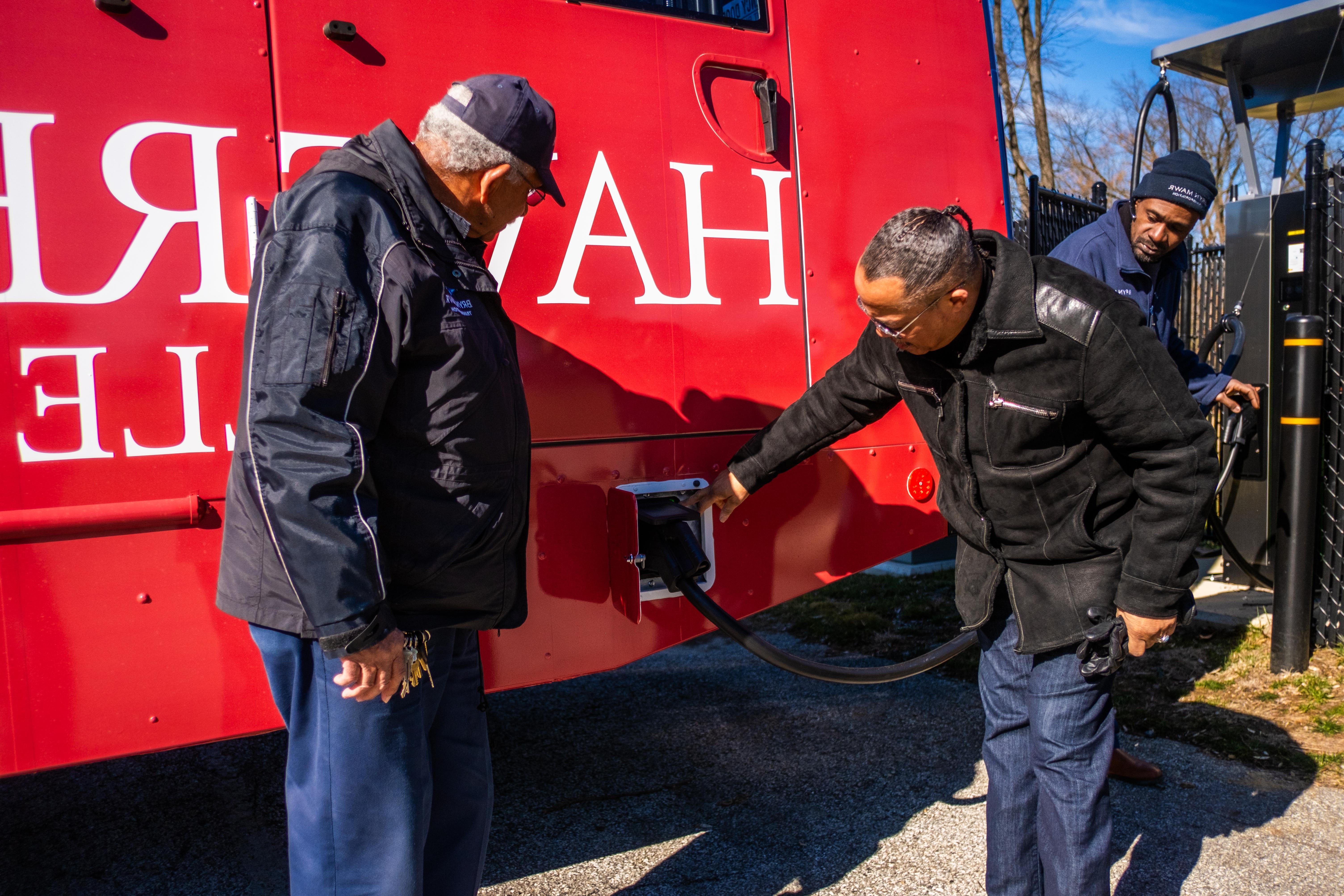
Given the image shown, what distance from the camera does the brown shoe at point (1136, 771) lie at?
2.82 meters

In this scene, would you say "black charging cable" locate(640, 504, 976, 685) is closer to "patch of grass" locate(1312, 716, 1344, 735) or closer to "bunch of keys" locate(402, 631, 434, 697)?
"bunch of keys" locate(402, 631, 434, 697)

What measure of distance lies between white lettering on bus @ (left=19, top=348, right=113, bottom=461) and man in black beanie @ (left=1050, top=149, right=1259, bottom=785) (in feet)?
7.53

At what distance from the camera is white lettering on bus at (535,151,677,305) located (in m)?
2.07

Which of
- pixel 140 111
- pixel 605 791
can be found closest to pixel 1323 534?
pixel 605 791

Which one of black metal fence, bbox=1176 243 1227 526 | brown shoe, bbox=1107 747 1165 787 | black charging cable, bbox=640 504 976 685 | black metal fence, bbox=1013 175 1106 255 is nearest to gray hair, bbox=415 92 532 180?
black charging cable, bbox=640 504 976 685

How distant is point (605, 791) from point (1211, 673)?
2499 mm

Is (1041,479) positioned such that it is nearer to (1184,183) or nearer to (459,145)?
(459,145)

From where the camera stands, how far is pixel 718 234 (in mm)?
2258

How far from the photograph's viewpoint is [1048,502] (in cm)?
179

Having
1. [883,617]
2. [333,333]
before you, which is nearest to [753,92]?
[333,333]

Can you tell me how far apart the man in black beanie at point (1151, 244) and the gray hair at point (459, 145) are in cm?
168

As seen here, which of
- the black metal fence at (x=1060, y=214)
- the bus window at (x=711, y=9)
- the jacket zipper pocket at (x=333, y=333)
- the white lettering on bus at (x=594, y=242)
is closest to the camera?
the jacket zipper pocket at (x=333, y=333)

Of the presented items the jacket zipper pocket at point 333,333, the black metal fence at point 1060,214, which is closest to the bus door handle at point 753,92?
the jacket zipper pocket at point 333,333

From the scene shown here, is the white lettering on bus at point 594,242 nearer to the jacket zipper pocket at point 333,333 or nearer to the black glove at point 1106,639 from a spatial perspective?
the jacket zipper pocket at point 333,333
